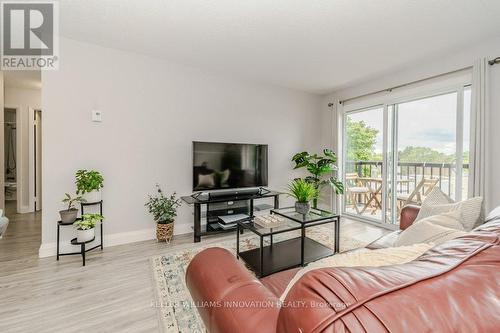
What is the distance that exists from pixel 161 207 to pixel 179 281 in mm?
1128

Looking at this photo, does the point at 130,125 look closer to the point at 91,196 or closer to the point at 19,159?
the point at 91,196

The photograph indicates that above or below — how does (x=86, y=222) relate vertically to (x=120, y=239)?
above

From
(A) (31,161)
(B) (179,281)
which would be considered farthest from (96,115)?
(A) (31,161)

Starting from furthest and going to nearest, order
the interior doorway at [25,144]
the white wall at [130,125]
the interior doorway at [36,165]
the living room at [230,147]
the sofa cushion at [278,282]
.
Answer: the interior doorway at [36,165], the interior doorway at [25,144], the white wall at [130,125], the living room at [230,147], the sofa cushion at [278,282]

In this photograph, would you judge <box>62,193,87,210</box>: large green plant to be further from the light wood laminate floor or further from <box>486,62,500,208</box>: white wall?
<box>486,62,500,208</box>: white wall

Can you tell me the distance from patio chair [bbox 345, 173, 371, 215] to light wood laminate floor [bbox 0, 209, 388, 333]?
2.97 metres

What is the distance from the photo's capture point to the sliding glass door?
280 cm

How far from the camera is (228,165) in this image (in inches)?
127

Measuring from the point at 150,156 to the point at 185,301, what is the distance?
1.85 m

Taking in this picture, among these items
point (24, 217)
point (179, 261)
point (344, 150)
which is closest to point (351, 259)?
point (179, 261)

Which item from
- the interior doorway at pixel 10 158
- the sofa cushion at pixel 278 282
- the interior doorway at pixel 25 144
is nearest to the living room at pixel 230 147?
the sofa cushion at pixel 278 282

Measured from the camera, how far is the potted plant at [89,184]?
2.35 metres

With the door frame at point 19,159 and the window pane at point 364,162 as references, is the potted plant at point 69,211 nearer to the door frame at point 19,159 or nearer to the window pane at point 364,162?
the door frame at point 19,159

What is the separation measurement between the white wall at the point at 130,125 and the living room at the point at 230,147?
0.05ft
